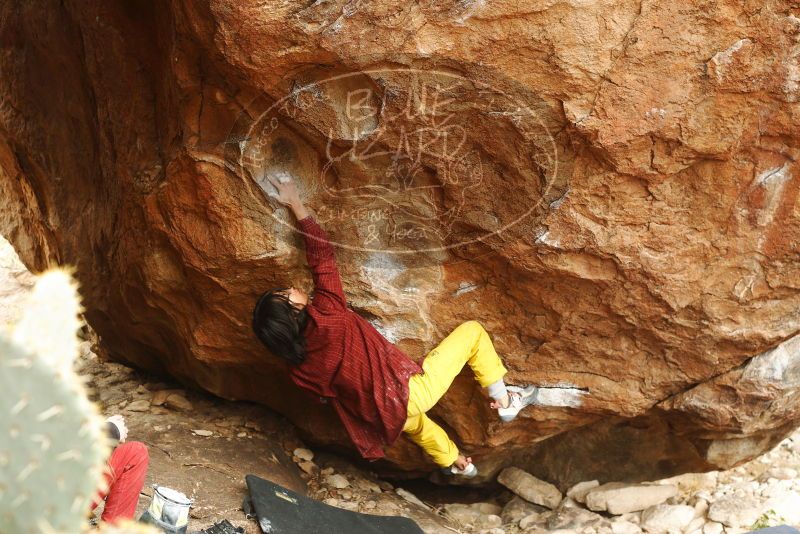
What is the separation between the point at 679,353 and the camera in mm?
3973

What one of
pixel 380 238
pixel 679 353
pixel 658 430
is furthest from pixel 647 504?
pixel 380 238

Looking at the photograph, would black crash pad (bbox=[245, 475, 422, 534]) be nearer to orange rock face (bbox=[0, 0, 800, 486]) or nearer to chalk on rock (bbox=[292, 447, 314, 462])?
orange rock face (bbox=[0, 0, 800, 486])

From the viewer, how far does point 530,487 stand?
4.92 metres

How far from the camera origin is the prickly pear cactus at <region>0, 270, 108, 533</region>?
1723 millimetres

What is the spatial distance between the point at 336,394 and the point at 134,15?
2.07 metres

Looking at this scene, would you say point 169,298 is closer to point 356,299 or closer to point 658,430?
point 356,299

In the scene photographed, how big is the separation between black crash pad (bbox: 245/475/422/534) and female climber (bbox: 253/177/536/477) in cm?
32

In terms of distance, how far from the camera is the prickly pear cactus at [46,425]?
67.8 inches

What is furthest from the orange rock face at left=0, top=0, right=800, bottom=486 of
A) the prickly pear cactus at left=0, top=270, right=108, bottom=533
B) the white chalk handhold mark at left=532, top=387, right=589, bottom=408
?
the prickly pear cactus at left=0, top=270, right=108, bottom=533

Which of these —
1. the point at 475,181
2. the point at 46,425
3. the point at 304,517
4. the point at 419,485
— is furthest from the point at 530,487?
the point at 46,425

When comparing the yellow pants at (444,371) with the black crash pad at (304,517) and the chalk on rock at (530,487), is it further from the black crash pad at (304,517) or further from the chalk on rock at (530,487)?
the chalk on rock at (530,487)

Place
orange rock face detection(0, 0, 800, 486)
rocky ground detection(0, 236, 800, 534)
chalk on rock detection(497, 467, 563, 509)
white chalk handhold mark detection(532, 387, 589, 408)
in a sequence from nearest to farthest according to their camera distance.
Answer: orange rock face detection(0, 0, 800, 486) → white chalk handhold mark detection(532, 387, 589, 408) → rocky ground detection(0, 236, 800, 534) → chalk on rock detection(497, 467, 563, 509)

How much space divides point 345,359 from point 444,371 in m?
0.47

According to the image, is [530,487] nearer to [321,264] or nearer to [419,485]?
[419,485]
